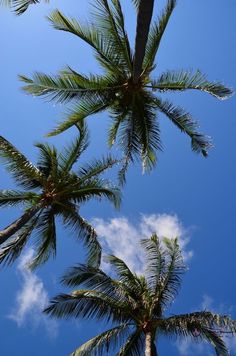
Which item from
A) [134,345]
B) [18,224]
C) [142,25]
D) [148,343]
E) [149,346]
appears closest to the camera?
[142,25]

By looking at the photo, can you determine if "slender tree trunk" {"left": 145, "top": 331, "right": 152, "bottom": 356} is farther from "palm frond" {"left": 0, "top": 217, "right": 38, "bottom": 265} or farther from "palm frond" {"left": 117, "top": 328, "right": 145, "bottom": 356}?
"palm frond" {"left": 0, "top": 217, "right": 38, "bottom": 265}

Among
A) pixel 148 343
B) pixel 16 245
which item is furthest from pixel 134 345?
pixel 16 245

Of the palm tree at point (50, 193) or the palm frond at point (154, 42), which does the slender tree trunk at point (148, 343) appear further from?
the palm frond at point (154, 42)

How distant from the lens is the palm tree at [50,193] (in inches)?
576

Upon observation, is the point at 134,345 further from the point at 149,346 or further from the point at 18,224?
the point at 18,224

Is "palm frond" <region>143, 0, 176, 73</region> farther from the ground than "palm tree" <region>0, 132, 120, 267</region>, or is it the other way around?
"palm frond" <region>143, 0, 176, 73</region>

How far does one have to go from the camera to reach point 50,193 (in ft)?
49.9

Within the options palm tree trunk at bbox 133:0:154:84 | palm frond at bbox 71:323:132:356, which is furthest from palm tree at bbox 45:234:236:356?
palm tree trunk at bbox 133:0:154:84

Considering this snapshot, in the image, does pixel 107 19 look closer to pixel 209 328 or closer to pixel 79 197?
pixel 79 197

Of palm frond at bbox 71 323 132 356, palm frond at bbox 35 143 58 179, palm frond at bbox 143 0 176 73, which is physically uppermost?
palm frond at bbox 143 0 176 73

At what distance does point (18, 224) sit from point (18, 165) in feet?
6.78

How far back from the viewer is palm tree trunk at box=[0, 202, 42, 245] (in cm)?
1310

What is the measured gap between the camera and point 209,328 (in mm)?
14805

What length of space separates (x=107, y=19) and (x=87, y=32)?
35.5 inches
